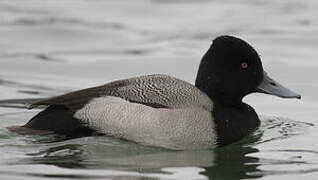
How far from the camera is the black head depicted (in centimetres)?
827

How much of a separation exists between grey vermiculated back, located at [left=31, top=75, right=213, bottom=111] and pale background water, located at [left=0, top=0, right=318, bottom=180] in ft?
1.08

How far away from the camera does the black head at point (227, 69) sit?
8.27m

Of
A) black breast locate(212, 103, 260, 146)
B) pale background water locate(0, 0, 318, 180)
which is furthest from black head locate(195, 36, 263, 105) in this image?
pale background water locate(0, 0, 318, 180)

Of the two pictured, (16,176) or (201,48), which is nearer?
(16,176)

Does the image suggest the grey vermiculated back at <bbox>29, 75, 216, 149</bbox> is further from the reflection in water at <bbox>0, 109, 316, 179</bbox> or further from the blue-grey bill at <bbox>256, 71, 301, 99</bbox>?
the blue-grey bill at <bbox>256, 71, 301, 99</bbox>

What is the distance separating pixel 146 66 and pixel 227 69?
3.91m

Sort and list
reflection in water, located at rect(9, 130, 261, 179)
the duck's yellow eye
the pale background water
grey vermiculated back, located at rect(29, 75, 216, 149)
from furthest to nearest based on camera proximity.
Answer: the duck's yellow eye < grey vermiculated back, located at rect(29, 75, 216, 149) < the pale background water < reflection in water, located at rect(9, 130, 261, 179)

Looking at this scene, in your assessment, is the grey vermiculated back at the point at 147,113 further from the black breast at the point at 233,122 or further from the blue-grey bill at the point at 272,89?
the blue-grey bill at the point at 272,89

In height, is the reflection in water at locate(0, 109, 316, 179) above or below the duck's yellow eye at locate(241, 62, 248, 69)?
below

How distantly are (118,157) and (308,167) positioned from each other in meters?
1.43

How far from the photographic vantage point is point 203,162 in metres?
7.54

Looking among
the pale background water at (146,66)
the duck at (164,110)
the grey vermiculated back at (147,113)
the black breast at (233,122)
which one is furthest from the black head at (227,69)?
the pale background water at (146,66)

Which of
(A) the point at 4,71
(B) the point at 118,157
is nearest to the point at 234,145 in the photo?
(B) the point at 118,157

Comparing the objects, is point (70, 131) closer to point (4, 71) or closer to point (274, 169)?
point (274, 169)
